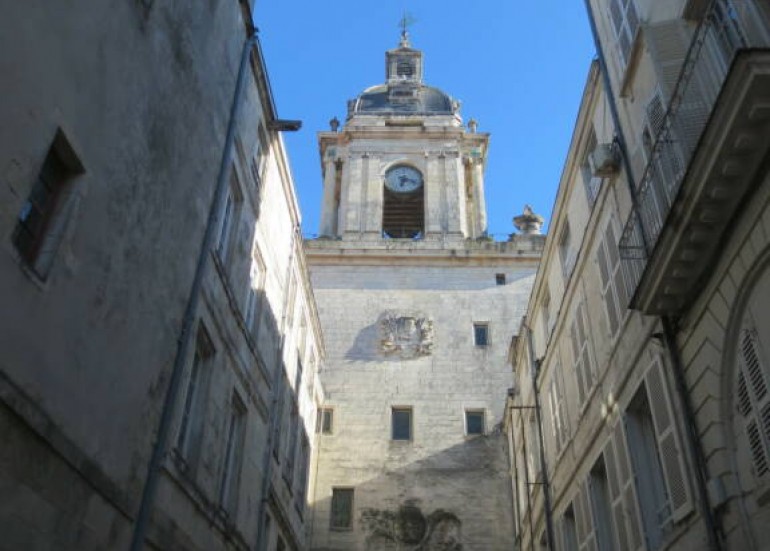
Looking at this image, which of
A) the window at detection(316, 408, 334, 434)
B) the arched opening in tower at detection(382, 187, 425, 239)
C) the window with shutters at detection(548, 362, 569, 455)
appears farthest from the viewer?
the arched opening in tower at detection(382, 187, 425, 239)

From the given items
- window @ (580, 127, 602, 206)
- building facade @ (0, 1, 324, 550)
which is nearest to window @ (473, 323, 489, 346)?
building facade @ (0, 1, 324, 550)

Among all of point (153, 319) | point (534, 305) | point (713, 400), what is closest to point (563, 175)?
point (534, 305)

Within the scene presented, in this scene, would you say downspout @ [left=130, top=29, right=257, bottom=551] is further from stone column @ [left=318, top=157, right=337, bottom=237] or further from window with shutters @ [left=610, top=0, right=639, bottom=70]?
stone column @ [left=318, top=157, right=337, bottom=237]

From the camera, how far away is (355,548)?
21828 mm

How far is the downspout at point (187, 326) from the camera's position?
28.4ft

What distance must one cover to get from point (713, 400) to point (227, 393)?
7223mm

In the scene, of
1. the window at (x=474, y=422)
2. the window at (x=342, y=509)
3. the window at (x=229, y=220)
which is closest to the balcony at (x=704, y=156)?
the window at (x=229, y=220)

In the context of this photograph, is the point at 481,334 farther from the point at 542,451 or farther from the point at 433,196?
the point at 542,451

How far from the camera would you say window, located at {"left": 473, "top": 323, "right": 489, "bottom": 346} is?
2600cm

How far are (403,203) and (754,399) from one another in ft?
85.5

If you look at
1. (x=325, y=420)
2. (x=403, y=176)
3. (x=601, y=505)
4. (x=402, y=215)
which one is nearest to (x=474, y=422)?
(x=325, y=420)

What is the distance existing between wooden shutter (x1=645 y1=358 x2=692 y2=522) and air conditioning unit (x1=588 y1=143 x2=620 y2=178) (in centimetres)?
294

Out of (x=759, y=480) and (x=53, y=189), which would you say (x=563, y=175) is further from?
(x=53, y=189)

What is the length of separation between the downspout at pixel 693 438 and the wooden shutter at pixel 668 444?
1.13ft
